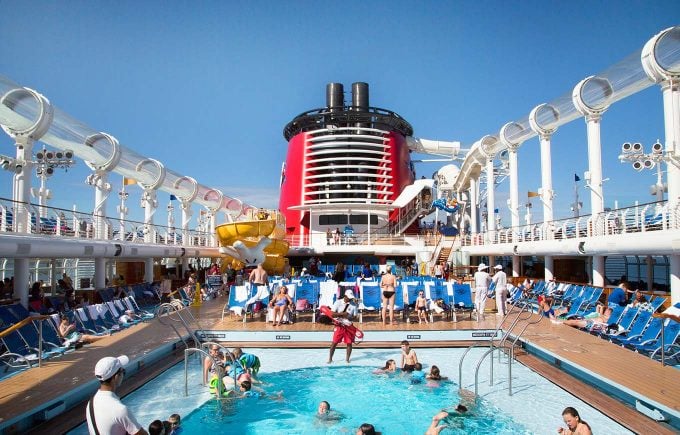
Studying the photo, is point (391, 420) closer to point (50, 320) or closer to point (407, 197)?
point (50, 320)

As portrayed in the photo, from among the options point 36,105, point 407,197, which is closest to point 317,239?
point 407,197

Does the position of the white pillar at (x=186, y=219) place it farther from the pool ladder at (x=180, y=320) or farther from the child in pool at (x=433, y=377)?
the child in pool at (x=433, y=377)

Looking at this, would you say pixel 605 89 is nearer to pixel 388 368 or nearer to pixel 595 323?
pixel 595 323

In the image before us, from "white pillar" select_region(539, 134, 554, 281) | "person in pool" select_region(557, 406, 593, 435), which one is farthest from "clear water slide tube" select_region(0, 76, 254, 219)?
"white pillar" select_region(539, 134, 554, 281)

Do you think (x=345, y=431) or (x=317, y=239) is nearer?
(x=345, y=431)

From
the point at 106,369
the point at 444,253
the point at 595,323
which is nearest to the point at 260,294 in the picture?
the point at 595,323

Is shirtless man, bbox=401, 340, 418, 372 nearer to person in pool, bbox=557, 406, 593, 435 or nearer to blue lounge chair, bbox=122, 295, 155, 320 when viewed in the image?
person in pool, bbox=557, 406, 593, 435

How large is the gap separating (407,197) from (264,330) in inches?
723

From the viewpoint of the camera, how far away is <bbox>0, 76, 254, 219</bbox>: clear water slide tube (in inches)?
375

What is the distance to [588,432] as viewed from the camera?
413 centimetres

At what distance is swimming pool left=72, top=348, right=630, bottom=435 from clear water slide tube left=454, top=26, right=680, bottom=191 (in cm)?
698

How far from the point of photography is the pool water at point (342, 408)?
18.6 ft

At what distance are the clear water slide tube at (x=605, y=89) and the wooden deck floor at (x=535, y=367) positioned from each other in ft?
19.0

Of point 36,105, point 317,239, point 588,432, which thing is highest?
point 36,105
